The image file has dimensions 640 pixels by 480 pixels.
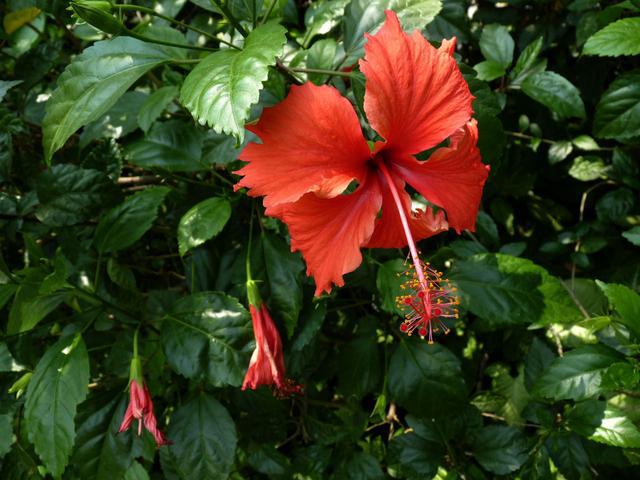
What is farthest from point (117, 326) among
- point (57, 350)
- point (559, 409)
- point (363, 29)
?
point (559, 409)

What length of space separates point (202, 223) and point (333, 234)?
38cm

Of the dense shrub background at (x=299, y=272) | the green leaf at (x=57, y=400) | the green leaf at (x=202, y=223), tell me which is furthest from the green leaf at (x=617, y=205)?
the green leaf at (x=57, y=400)

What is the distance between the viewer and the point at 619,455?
1.33m

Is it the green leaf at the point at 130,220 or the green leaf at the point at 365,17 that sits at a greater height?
the green leaf at the point at 365,17

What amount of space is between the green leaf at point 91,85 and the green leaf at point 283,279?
45cm

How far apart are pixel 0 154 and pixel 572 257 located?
1459mm

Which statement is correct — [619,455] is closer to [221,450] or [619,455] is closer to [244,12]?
[221,450]

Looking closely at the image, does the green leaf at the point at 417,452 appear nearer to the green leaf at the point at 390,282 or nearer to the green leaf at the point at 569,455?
the green leaf at the point at 569,455

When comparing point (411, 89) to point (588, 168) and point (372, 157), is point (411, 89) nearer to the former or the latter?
point (372, 157)

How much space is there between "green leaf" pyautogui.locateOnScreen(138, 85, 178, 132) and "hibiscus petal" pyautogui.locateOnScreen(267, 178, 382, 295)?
0.48 metres

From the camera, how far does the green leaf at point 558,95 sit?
1278 mm

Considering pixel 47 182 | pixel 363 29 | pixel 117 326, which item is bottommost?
pixel 117 326

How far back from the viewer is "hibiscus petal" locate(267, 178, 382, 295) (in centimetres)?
82

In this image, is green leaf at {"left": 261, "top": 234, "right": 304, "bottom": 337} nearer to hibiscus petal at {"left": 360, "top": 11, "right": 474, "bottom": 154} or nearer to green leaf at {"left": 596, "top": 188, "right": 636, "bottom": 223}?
A: hibiscus petal at {"left": 360, "top": 11, "right": 474, "bottom": 154}
